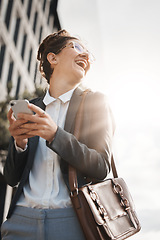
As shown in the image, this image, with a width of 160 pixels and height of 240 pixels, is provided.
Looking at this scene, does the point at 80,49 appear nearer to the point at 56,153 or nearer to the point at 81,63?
the point at 81,63

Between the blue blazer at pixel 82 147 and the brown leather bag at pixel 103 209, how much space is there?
0.06 meters

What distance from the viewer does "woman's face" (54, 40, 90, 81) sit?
1.71m

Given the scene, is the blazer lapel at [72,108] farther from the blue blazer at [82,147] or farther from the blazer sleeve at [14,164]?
the blazer sleeve at [14,164]

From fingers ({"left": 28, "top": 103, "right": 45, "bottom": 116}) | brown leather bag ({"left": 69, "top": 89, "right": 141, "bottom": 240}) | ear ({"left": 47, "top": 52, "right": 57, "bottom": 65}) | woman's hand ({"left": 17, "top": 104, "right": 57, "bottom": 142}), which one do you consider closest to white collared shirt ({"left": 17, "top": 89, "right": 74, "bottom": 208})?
brown leather bag ({"left": 69, "top": 89, "right": 141, "bottom": 240})

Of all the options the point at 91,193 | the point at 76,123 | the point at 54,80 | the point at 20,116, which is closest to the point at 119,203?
the point at 91,193

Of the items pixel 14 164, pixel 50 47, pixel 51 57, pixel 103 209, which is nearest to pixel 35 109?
pixel 14 164

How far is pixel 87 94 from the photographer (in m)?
1.65

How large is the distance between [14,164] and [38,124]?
454 millimetres

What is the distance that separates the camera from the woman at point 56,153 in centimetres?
125

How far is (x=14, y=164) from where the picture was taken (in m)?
1.50

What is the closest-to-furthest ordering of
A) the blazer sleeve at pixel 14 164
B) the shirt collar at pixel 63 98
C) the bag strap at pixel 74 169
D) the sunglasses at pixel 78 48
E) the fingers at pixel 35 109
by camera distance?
the fingers at pixel 35 109
the bag strap at pixel 74 169
the blazer sleeve at pixel 14 164
the shirt collar at pixel 63 98
the sunglasses at pixel 78 48

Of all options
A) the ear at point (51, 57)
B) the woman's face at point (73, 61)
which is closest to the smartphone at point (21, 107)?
the woman's face at point (73, 61)

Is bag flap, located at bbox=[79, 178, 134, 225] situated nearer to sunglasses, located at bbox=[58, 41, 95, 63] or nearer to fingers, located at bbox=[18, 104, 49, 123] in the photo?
fingers, located at bbox=[18, 104, 49, 123]

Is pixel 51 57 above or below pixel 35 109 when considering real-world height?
above
